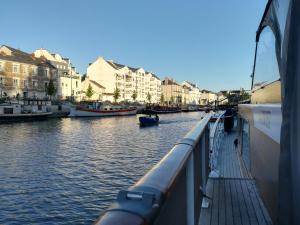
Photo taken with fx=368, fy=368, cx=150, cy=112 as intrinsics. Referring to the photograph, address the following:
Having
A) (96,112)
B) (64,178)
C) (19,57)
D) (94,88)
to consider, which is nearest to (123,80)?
(94,88)

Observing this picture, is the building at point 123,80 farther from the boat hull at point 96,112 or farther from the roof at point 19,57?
the roof at point 19,57

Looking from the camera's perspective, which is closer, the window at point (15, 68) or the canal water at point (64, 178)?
the canal water at point (64, 178)

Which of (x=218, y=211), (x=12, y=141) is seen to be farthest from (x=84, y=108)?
(x=218, y=211)

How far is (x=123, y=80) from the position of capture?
147m

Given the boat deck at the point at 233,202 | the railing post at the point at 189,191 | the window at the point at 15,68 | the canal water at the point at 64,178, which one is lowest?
the canal water at the point at 64,178

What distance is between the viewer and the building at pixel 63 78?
4309 inches

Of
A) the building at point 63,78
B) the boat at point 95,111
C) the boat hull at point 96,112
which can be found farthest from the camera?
the building at point 63,78

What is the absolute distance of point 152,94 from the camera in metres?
176

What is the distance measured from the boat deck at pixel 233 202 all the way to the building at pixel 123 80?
422 ft

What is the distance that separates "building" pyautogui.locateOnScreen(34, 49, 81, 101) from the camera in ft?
359

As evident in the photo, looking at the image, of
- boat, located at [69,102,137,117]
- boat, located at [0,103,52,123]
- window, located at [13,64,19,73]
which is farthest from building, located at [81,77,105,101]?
boat, located at [0,103,52,123]

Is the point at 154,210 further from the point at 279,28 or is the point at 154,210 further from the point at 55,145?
the point at 55,145

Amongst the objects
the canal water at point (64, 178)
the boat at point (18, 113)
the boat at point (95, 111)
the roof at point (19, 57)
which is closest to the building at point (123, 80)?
the boat at point (95, 111)

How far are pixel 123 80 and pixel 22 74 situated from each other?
60.9 m
